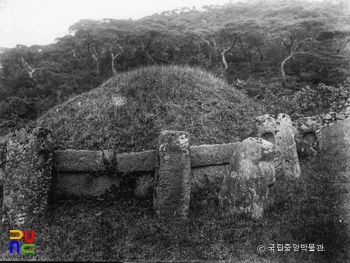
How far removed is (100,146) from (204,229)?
2.83 meters

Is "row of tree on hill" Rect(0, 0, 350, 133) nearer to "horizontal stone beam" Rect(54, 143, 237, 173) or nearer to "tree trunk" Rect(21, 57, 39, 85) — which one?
"tree trunk" Rect(21, 57, 39, 85)

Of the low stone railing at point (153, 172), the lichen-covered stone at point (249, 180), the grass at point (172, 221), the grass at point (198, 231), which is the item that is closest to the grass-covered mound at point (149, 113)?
the grass at point (172, 221)

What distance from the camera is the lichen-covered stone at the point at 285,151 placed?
5.38 m

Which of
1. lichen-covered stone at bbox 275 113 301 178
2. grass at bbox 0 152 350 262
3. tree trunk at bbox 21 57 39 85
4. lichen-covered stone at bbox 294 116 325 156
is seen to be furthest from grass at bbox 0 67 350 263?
tree trunk at bbox 21 57 39 85

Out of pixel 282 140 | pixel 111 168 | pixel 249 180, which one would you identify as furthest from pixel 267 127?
pixel 111 168

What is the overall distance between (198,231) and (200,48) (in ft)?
42.9

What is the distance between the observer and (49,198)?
16.1 ft

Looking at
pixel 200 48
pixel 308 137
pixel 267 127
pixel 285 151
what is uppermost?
pixel 200 48

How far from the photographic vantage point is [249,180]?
411 cm

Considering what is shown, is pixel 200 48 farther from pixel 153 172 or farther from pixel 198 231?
pixel 198 231

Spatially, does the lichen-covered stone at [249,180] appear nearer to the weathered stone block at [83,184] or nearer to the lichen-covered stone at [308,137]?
the weathered stone block at [83,184]

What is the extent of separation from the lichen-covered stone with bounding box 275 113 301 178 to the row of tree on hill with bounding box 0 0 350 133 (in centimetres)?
778

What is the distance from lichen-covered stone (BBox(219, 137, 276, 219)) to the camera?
4086 millimetres

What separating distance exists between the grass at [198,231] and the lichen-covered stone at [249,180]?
0.60ft
